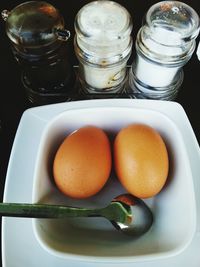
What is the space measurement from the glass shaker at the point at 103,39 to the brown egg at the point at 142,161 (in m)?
0.12

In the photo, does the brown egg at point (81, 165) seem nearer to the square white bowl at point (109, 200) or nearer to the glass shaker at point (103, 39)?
the square white bowl at point (109, 200)

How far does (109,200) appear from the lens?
45 cm

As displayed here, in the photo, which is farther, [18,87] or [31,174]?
[18,87]

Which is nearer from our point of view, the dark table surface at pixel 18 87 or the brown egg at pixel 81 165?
→ the brown egg at pixel 81 165

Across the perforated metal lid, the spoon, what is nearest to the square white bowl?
the spoon

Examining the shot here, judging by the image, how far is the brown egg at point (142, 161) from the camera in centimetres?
39

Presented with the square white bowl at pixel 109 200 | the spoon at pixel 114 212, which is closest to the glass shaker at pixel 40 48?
the square white bowl at pixel 109 200

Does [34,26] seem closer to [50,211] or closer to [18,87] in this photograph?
[18,87]

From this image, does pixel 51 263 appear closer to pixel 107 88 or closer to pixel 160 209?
pixel 160 209

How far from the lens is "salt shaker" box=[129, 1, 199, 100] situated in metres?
0.47

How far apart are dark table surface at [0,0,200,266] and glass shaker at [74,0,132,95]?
3.9 inches

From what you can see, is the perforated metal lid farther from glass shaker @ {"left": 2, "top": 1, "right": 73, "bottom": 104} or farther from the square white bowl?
the square white bowl

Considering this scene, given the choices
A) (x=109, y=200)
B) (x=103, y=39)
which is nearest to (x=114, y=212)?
(x=109, y=200)

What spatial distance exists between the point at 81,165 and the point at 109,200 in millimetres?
83
